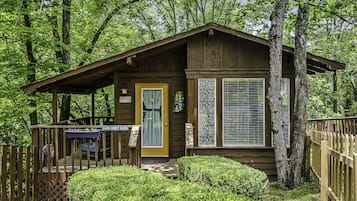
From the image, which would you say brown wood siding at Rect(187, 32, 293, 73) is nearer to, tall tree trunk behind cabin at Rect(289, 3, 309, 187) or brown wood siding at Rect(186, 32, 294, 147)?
brown wood siding at Rect(186, 32, 294, 147)

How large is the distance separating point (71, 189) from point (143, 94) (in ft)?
17.3

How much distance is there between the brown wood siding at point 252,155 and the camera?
29.0 ft

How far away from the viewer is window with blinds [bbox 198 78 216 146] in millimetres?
8914

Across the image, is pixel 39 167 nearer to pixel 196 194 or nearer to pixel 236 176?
pixel 236 176

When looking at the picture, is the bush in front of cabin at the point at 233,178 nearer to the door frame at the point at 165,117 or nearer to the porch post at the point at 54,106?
the door frame at the point at 165,117

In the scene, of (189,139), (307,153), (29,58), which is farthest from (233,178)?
(29,58)

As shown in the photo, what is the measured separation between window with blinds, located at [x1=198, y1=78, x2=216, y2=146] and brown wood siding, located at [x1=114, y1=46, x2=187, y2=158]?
0.94 meters

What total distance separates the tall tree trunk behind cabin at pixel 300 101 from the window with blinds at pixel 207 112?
1.93 m

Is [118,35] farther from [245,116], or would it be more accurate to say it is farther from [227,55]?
[245,116]

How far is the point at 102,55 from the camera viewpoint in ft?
56.2

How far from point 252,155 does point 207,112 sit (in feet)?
4.95

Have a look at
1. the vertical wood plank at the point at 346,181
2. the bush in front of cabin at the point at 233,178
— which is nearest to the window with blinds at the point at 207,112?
the bush in front of cabin at the point at 233,178

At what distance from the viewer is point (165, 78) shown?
32.1ft

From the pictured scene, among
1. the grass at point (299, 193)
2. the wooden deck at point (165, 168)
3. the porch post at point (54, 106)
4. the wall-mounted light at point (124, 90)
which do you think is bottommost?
the grass at point (299, 193)
